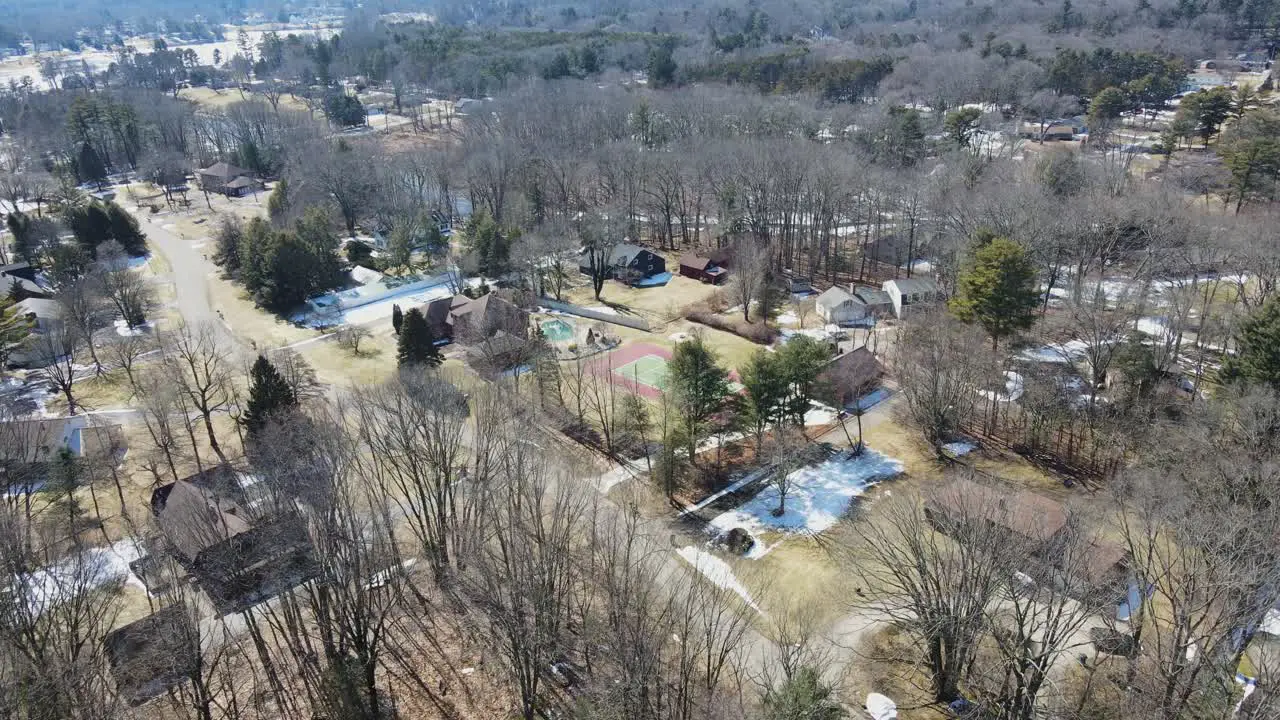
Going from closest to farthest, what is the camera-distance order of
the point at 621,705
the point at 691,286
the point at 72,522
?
the point at 621,705 < the point at 72,522 < the point at 691,286

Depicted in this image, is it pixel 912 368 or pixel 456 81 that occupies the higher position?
pixel 456 81

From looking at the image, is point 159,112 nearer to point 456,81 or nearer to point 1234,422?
point 456,81

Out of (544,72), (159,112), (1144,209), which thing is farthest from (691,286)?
(159,112)

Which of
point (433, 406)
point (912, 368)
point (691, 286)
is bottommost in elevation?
point (691, 286)

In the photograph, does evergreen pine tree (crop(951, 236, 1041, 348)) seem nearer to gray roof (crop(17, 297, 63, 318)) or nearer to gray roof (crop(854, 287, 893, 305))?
gray roof (crop(854, 287, 893, 305))

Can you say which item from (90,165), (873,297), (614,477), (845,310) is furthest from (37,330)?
(873,297)

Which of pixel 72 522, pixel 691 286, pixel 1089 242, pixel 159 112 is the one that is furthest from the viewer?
pixel 159 112

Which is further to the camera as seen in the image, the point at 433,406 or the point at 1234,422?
the point at 1234,422

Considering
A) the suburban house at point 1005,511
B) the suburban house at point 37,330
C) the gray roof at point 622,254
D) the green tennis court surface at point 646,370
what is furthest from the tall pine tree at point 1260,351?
the suburban house at point 37,330
